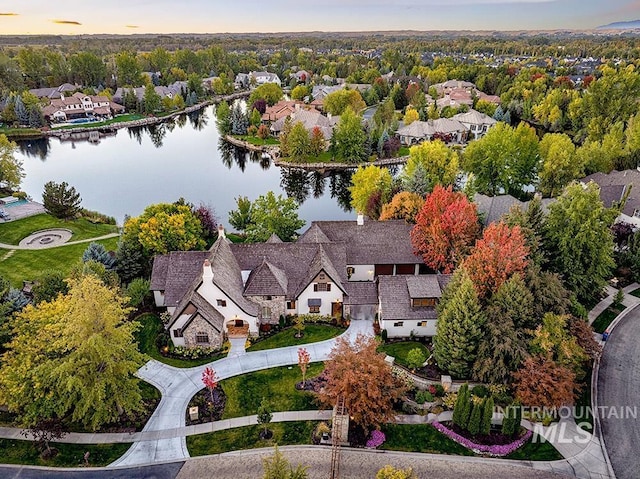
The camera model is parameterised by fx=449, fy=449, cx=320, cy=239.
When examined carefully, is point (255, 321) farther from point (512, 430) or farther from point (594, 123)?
point (594, 123)

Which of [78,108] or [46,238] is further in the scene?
[78,108]

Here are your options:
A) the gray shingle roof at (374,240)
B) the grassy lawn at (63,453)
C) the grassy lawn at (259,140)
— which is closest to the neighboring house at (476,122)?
the grassy lawn at (259,140)

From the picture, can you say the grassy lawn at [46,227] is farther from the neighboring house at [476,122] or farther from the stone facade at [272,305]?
the neighboring house at [476,122]

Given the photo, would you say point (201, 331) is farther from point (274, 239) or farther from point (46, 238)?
point (46, 238)

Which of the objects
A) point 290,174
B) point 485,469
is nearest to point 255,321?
point 485,469

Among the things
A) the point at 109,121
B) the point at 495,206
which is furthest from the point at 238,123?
the point at 495,206

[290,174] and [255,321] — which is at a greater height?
[255,321]
